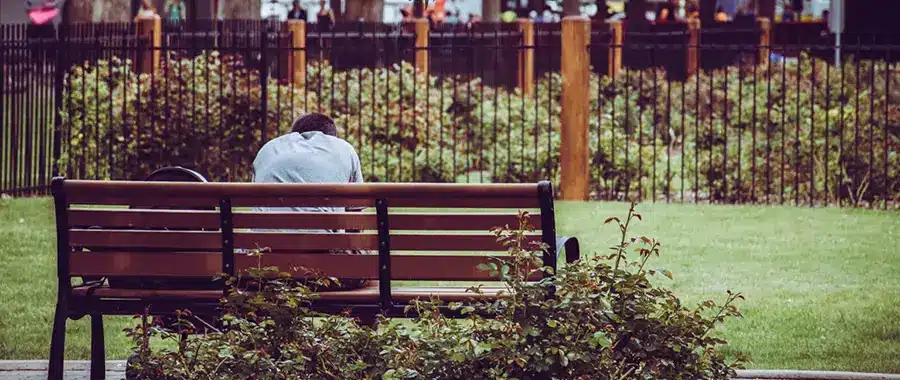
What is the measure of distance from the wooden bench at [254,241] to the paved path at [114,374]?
0.75 metres

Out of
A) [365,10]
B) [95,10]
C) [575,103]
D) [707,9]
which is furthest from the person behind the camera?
[707,9]

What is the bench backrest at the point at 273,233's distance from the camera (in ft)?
16.5

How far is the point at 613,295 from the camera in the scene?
4.50m

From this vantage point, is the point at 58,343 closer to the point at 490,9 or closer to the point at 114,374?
the point at 114,374

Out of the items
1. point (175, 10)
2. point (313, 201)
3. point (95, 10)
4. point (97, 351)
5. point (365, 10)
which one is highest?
point (175, 10)

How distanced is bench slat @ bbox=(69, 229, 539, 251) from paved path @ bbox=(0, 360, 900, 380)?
0.85 meters

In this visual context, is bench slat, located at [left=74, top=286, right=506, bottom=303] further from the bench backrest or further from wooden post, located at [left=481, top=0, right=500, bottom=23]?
wooden post, located at [left=481, top=0, right=500, bottom=23]

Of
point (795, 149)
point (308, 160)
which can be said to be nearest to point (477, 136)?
point (795, 149)

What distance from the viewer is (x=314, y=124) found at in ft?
21.2

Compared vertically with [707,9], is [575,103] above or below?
below

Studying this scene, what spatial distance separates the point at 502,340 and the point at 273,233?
1236 mm

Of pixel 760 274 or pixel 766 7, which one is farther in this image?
pixel 766 7

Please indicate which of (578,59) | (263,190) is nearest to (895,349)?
(263,190)

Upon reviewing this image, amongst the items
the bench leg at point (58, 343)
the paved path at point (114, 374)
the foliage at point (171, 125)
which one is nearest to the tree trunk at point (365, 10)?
the foliage at point (171, 125)
